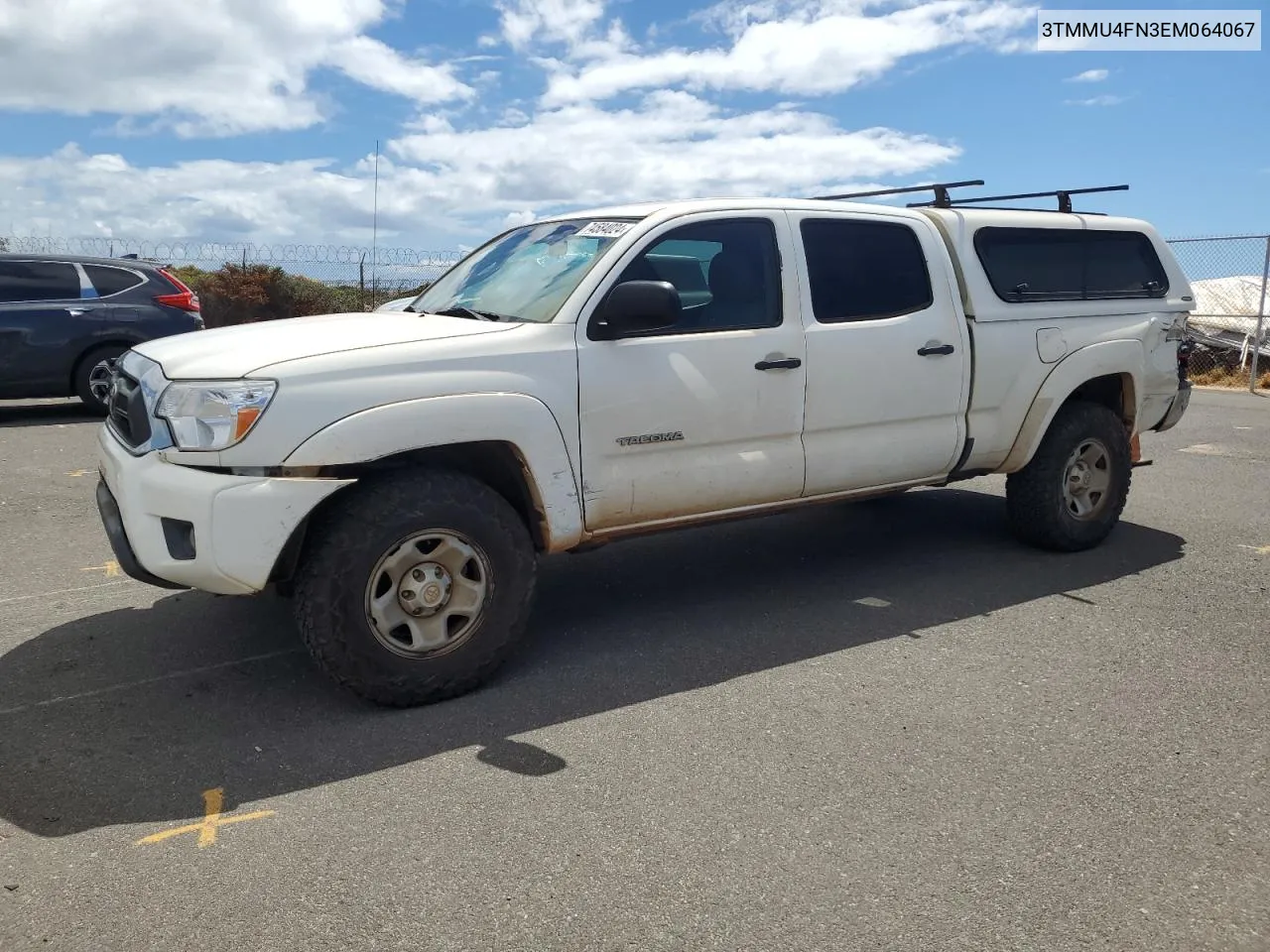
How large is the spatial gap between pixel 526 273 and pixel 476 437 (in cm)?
110

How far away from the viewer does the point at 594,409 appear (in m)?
4.21

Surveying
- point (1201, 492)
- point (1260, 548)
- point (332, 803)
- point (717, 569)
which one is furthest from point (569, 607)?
point (1201, 492)

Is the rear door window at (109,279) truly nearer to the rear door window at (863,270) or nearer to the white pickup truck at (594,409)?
the white pickup truck at (594,409)

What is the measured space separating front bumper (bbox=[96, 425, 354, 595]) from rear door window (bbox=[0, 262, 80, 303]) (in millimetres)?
8386

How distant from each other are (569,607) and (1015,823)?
8.07 feet

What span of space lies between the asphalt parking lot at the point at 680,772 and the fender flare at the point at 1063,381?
667mm

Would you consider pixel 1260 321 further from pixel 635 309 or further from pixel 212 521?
pixel 212 521

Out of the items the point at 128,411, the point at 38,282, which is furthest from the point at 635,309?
the point at 38,282

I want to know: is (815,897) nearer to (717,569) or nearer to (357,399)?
(357,399)

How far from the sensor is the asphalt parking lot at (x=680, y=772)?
107 inches

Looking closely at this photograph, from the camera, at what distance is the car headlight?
3.61 m

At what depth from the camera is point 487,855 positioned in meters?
2.97

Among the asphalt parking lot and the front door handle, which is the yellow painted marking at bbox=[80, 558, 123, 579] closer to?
the asphalt parking lot

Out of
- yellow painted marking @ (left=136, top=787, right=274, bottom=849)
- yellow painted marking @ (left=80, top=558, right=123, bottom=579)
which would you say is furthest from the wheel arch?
yellow painted marking @ (left=80, top=558, right=123, bottom=579)
